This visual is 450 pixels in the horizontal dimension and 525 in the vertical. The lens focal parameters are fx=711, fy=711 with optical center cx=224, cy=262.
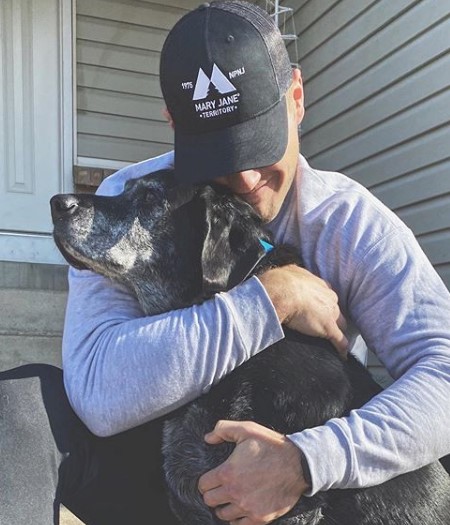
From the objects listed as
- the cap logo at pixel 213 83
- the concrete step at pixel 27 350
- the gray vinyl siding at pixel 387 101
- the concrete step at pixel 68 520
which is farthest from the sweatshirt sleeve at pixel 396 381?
the concrete step at pixel 27 350

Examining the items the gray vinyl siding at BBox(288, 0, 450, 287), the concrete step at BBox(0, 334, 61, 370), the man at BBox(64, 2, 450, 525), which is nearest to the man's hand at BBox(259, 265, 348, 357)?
the man at BBox(64, 2, 450, 525)

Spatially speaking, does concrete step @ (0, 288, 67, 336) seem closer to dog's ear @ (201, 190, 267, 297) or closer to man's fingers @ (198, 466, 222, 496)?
dog's ear @ (201, 190, 267, 297)

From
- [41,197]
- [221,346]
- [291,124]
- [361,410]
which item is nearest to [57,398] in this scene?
[221,346]

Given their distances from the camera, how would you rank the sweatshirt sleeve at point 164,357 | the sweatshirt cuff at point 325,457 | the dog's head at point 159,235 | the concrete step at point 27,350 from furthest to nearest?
the concrete step at point 27,350 < the dog's head at point 159,235 < the sweatshirt sleeve at point 164,357 < the sweatshirt cuff at point 325,457

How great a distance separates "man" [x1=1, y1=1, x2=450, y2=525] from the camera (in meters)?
1.65

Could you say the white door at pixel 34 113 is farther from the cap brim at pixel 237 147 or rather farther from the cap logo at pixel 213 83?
the cap logo at pixel 213 83

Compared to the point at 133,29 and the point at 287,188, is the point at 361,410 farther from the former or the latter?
the point at 133,29

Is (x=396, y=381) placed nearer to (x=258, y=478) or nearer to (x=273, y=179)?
(x=258, y=478)

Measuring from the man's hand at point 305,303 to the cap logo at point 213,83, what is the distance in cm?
50

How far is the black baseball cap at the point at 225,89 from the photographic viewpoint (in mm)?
1827

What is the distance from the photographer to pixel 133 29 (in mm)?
5617

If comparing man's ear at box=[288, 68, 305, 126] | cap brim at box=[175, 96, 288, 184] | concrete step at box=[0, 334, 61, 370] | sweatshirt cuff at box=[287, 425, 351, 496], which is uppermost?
man's ear at box=[288, 68, 305, 126]

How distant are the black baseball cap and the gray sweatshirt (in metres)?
0.29

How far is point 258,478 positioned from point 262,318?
1.28 ft
